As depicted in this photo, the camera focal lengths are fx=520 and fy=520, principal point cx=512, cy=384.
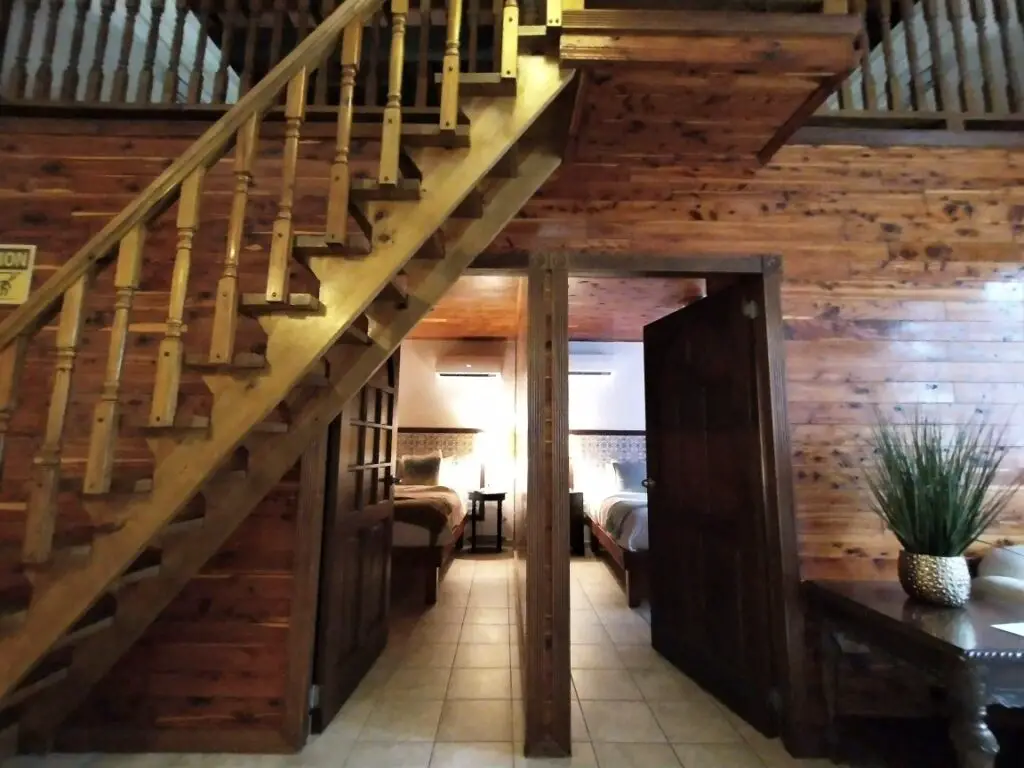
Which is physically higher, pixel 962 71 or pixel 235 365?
pixel 962 71

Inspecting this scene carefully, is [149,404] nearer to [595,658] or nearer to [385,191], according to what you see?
[385,191]

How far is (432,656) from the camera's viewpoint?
119 inches

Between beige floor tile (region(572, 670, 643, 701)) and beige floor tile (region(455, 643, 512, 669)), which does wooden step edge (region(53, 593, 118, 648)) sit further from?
beige floor tile (region(572, 670, 643, 701))

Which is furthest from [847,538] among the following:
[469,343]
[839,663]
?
[469,343]

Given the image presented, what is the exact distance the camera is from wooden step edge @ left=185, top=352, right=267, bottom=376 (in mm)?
1494

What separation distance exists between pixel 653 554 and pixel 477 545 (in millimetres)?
3354

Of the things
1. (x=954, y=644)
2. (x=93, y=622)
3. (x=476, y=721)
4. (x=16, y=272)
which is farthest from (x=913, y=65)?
(x=16, y=272)

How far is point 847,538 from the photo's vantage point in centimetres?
228

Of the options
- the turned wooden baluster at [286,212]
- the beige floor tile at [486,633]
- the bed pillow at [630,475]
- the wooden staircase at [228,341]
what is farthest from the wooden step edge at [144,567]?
the bed pillow at [630,475]

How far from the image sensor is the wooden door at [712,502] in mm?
2330

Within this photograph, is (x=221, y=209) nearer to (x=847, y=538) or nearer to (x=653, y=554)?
(x=653, y=554)

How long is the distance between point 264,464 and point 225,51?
215 centimetres

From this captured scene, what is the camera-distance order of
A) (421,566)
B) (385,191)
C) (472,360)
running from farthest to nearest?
1. (472,360)
2. (421,566)
3. (385,191)

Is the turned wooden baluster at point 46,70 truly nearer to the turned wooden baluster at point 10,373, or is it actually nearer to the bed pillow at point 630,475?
the turned wooden baluster at point 10,373
